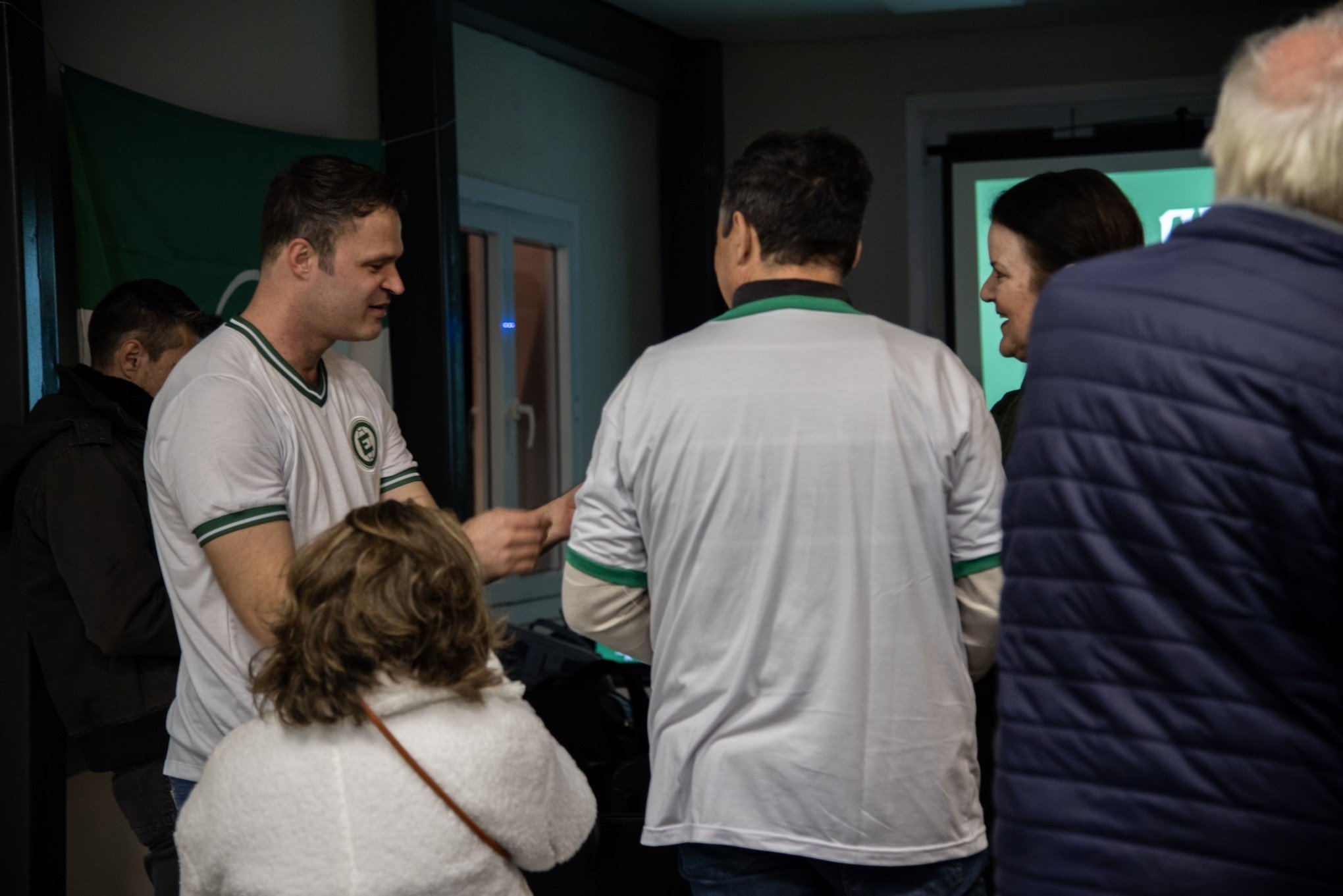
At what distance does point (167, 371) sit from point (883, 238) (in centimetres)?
391

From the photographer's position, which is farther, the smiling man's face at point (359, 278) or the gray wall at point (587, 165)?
the gray wall at point (587, 165)

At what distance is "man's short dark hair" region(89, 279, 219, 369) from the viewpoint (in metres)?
2.60

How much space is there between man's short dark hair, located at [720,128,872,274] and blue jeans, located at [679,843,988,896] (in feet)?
2.20

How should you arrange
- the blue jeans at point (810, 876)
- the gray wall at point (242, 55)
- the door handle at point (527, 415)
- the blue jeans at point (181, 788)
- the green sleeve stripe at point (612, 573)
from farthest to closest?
the door handle at point (527, 415)
the gray wall at point (242, 55)
the blue jeans at point (181, 788)
the green sleeve stripe at point (612, 573)
the blue jeans at point (810, 876)

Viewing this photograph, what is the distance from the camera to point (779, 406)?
142cm

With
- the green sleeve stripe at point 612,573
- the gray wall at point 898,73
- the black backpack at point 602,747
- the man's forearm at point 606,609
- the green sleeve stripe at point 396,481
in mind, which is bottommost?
the black backpack at point 602,747

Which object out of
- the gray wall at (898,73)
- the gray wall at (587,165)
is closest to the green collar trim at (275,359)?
the gray wall at (587,165)

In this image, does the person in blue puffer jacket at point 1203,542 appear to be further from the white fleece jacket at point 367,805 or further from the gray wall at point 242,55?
the gray wall at point 242,55

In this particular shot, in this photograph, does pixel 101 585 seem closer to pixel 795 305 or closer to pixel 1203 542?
pixel 795 305

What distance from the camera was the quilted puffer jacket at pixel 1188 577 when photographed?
84 cm

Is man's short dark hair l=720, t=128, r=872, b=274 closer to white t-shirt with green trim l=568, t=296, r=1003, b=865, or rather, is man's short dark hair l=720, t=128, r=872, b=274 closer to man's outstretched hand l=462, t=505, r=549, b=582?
white t-shirt with green trim l=568, t=296, r=1003, b=865

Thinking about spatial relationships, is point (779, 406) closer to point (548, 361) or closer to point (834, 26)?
point (548, 361)

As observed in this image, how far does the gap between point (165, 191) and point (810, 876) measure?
2.47 meters

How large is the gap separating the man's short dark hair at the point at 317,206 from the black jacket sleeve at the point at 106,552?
0.65 meters
